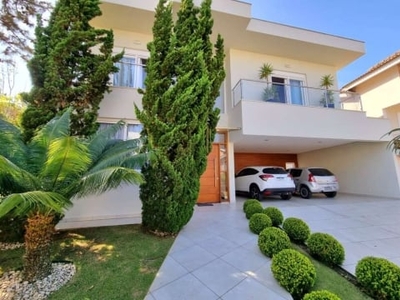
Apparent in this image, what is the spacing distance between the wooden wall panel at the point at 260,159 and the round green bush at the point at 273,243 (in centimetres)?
1028

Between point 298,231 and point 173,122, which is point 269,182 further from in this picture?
point 173,122

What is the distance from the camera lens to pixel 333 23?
36.4 ft

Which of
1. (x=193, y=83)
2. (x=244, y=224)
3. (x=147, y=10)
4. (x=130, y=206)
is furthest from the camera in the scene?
(x=147, y=10)

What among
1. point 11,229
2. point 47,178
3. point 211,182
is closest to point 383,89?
point 211,182

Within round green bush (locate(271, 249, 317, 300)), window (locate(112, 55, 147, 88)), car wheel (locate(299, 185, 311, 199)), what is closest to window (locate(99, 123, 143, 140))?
window (locate(112, 55, 147, 88))

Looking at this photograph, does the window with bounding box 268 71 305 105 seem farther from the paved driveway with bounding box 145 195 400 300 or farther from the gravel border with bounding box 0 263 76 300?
the gravel border with bounding box 0 263 76 300

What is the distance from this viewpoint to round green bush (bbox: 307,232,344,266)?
383cm

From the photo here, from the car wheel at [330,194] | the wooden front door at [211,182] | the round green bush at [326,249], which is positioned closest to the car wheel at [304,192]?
the car wheel at [330,194]

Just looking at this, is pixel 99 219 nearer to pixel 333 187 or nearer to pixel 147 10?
pixel 147 10

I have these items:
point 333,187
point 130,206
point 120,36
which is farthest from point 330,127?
point 120,36

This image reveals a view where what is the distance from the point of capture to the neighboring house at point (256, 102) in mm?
7832

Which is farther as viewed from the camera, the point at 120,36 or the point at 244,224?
the point at 120,36

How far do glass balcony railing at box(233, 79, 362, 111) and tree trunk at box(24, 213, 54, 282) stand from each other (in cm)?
735

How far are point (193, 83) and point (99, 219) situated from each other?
17.2ft
